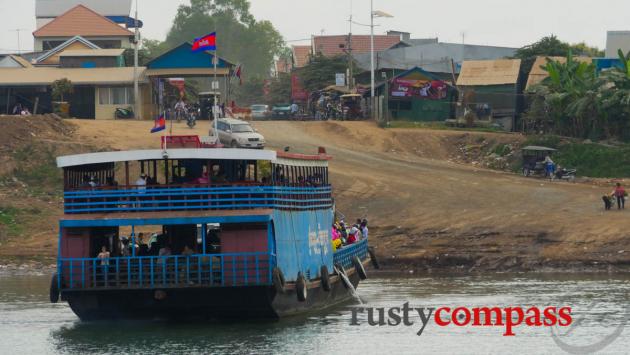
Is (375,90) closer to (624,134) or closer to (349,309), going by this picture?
(624,134)

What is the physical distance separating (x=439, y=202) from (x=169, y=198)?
19.4 m

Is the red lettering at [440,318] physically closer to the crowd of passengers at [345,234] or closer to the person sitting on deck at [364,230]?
the crowd of passengers at [345,234]

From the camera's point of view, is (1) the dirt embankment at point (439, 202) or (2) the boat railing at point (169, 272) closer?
(2) the boat railing at point (169, 272)

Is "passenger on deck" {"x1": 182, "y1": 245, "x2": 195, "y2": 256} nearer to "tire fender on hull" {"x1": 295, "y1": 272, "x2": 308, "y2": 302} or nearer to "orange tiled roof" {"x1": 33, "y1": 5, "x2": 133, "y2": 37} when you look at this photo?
"tire fender on hull" {"x1": 295, "y1": 272, "x2": 308, "y2": 302}

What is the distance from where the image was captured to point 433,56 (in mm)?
75250

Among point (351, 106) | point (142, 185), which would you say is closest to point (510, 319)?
point (142, 185)

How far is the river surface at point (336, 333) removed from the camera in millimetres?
22375

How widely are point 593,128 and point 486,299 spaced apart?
23.6 metres

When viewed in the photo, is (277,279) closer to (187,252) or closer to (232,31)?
(187,252)

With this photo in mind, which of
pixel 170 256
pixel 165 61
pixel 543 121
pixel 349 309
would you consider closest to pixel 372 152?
pixel 543 121

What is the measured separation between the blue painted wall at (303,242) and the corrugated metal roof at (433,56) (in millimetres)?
42409

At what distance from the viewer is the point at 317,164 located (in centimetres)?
2922

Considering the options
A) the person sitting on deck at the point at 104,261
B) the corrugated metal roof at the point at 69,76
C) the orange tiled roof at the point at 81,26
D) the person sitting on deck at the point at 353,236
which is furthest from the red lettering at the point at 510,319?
the orange tiled roof at the point at 81,26

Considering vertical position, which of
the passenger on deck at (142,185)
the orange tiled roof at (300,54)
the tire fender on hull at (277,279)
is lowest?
the tire fender on hull at (277,279)
